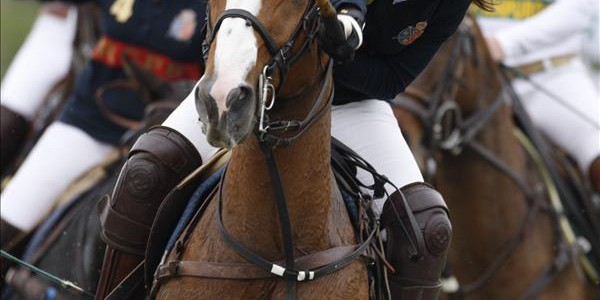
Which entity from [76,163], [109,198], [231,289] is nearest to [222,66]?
[231,289]

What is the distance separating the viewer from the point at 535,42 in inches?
357

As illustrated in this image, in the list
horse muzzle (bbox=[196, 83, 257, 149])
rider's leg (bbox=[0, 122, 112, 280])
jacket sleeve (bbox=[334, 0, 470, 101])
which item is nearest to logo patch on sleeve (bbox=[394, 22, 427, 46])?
jacket sleeve (bbox=[334, 0, 470, 101])

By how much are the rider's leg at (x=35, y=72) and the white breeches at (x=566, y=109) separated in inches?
Answer: 129

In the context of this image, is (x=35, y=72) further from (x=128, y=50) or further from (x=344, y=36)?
(x=344, y=36)

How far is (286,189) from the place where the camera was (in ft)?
13.6

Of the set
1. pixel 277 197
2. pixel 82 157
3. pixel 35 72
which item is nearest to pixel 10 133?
pixel 35 72

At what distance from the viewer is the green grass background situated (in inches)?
814

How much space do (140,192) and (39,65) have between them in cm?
362

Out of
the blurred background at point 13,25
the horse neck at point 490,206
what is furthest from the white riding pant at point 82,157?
the blurred background at point 13,25

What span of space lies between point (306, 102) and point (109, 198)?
1157 mm

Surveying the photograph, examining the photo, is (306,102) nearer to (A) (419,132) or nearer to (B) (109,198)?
(B) (109,198)

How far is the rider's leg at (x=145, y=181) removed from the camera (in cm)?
460

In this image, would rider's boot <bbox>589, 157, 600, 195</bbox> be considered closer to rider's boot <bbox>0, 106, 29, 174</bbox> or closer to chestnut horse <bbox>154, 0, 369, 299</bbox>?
rider's boot <bbox>0, 106, 29, 174</bbox>

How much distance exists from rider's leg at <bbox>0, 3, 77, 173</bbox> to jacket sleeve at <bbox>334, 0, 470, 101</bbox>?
336 centimetres
